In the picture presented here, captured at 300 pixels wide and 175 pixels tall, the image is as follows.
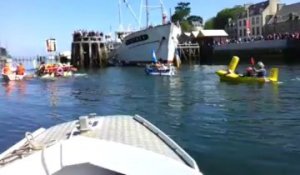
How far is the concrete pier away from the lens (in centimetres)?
9119

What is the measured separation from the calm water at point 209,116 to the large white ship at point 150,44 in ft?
130

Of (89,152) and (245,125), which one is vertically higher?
(89,152)

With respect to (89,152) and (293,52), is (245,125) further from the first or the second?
(293,52)

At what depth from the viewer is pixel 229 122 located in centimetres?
1902

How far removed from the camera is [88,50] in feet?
302

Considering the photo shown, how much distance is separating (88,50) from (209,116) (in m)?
73.2

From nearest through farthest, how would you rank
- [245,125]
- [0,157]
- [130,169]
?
1. [130,169]
2. [0,157]
3. [245,125]

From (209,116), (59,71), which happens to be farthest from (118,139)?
(59,71)

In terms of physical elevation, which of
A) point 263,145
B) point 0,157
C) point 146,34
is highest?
point 146,34

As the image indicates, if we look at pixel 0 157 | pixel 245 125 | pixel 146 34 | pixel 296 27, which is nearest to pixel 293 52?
pixel 146 34

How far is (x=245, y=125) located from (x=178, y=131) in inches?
104

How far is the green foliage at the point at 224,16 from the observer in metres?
175

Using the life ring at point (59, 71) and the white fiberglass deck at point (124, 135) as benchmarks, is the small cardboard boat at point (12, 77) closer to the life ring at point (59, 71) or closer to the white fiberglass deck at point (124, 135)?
the life ring at point (59, 71)

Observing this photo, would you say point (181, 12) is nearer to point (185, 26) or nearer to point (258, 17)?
point (185, 26)
